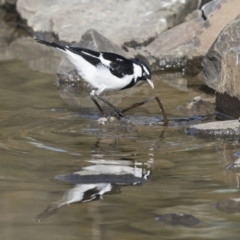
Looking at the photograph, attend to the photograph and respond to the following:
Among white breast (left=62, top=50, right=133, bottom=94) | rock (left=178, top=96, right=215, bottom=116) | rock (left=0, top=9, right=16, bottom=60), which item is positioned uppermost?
white breast (left=62, top=50, right=133, bottom=94)

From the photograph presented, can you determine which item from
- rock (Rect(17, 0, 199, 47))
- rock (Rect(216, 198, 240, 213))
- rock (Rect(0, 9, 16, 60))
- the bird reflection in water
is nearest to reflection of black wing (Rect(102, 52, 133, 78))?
the bird reflection in water

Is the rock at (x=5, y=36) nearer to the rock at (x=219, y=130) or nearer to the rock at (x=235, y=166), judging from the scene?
the rock at (x=219, y=130)

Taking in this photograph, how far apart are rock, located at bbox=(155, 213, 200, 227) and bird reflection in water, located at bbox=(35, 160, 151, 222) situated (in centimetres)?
64

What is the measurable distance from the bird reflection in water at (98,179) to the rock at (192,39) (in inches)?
182

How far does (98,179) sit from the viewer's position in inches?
234

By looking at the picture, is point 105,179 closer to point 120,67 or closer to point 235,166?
point 235,166

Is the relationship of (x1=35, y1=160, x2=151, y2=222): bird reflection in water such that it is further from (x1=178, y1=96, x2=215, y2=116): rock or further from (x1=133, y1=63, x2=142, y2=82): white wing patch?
(x1=178, y1=96, x2=215, y2=116): rock

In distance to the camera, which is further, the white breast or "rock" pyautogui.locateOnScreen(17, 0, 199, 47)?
"rock" pyautogui.locateOnScreen(17, 0, 199, 47)

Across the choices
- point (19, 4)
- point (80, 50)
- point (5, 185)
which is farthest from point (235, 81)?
point (19, 4)

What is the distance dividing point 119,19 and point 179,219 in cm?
844

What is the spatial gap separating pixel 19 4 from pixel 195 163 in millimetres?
9272

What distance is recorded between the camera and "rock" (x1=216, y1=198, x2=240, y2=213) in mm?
5223

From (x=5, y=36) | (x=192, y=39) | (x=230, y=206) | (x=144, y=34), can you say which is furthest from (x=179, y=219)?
(x=5, y=36)

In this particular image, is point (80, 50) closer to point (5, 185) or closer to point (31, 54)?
point (5, 185)
